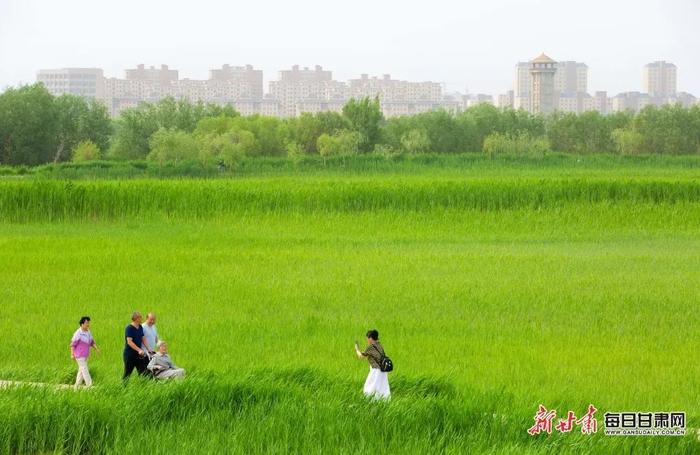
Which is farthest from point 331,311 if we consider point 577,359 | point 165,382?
point 165,382

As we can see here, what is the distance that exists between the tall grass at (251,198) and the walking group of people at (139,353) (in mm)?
19467

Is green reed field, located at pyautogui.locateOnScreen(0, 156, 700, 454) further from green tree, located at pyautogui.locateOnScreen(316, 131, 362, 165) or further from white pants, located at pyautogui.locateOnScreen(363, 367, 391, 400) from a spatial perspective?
green tree, located at pyautogui.locateOnScreen(316, 131, 362, 165)

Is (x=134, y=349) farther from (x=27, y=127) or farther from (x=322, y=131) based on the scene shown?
(x=322, y=131)

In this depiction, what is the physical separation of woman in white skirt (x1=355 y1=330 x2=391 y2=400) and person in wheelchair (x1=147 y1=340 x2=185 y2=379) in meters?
2.13

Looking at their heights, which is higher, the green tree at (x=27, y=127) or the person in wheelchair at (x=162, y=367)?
the green tree at (x=27, y=127)

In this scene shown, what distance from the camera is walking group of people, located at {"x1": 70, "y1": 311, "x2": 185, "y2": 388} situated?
38.3 ft

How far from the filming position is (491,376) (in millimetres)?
13266

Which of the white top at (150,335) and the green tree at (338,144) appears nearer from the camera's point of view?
the white top at (150,335)

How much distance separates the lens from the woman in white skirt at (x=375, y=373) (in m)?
10.6

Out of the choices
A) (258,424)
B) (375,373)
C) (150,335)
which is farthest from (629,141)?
(258,424)

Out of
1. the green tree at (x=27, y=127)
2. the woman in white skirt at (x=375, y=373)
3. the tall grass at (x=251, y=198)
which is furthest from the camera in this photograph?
the green tree at (x=27, y=127)

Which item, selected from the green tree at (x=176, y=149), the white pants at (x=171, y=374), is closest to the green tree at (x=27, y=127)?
the green tree at (x=176, y=149)

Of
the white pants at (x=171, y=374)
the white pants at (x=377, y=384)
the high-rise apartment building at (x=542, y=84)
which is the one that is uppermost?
the high-rise apartment building at (x=542, y=84)

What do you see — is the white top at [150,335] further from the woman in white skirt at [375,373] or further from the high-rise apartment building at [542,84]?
the high-rise apartment building at [542,84]
